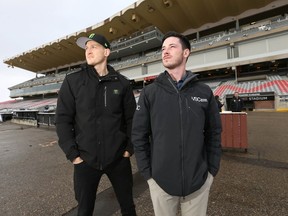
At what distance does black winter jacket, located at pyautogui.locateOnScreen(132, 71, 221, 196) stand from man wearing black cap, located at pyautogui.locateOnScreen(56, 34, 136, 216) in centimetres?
41

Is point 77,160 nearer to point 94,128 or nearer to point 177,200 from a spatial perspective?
point 94,128

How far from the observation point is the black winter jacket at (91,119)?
195 centimetres

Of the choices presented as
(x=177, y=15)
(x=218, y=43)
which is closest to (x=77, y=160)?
(x=218, y=43)

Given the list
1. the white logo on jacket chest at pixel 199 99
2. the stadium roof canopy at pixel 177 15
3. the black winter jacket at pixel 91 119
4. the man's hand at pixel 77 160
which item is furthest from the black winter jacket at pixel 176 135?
the stadium roof canopy at pixel 177 15

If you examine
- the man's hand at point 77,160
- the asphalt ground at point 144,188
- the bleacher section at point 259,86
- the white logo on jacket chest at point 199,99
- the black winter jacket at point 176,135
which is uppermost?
the bleacher section at point 259,86

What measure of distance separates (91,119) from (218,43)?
89.6 ft

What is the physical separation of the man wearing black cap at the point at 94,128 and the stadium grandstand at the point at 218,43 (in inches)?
531

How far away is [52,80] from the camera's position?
4881 cm

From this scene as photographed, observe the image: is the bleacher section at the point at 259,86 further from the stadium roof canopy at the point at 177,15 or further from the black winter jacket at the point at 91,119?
the black winter jacket at the point at 91,119

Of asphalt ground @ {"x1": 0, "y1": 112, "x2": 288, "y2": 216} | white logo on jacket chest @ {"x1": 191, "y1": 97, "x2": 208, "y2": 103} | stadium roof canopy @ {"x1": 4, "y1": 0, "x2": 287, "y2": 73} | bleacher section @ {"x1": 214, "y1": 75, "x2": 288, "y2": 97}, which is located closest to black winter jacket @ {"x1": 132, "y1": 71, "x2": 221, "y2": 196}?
white logo on jacket chest @ {"x1": 191, "y1": 97, "x2": 208, "y2": 103}

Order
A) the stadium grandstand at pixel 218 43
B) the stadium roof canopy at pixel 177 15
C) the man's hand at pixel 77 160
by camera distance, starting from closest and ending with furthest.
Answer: the man's hand at pixel 77 160 < the stadium grandstand at pixel 218 43 < the stadium roof canopy at pixel 177 15

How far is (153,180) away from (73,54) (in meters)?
49.8

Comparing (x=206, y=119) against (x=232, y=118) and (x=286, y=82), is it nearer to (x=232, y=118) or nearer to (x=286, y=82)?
(x=232, y=118)

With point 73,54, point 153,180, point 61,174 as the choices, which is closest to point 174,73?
point 153,180
